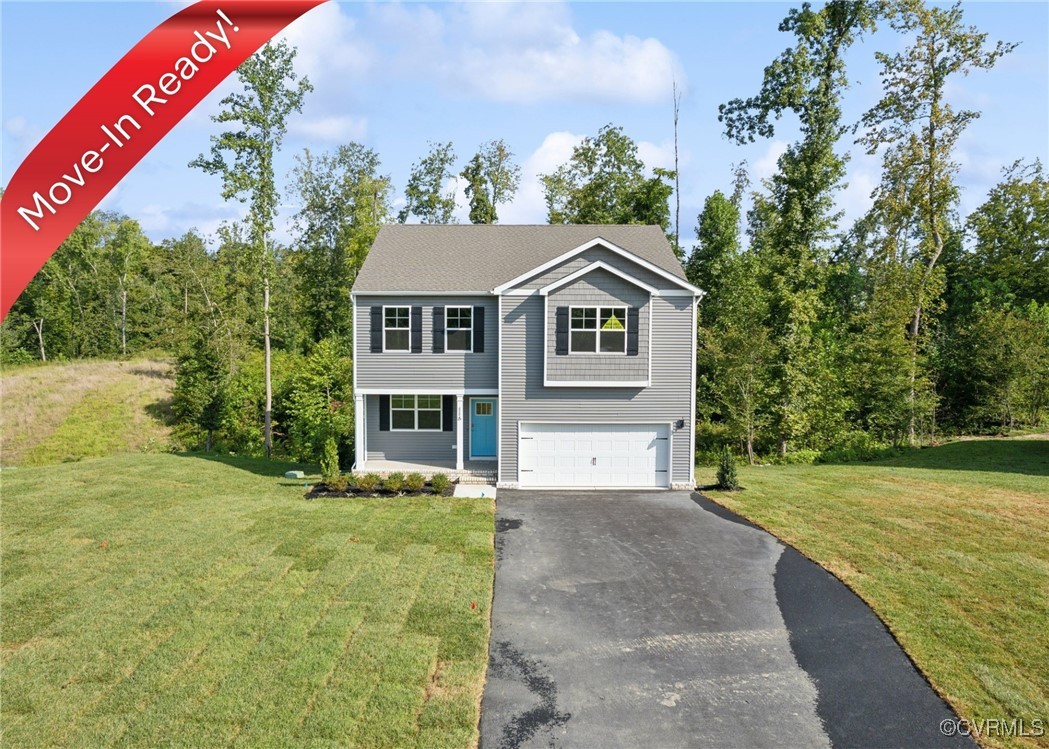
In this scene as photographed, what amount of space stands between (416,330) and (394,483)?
4832mm

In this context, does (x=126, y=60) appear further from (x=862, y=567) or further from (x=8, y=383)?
(x=8, y=383)

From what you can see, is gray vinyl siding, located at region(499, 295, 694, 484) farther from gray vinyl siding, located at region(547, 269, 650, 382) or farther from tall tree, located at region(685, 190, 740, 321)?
tall tree, located at region(685, 190, 740, 321)

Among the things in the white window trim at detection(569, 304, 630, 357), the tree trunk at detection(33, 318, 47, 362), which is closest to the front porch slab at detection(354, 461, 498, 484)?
the white window trim at detection(569, 304, 630, 357)

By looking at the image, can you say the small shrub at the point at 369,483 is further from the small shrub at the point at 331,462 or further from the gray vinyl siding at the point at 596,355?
the gray vinyl siding at the point at 596,355

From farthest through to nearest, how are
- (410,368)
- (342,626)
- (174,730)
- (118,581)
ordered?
(410,368), (118,581), (342,626), (174,730)

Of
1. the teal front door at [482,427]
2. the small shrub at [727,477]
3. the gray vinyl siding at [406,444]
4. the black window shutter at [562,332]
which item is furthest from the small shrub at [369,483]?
the small shrub at [727,477]

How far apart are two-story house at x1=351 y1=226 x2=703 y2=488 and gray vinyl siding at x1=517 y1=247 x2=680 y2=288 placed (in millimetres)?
29

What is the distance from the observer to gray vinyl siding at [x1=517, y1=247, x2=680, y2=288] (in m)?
18.0

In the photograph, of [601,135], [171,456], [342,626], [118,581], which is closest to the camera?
[342,626]

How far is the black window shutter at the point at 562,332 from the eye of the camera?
18.0m

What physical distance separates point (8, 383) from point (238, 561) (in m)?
35.0

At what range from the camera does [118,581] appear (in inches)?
415

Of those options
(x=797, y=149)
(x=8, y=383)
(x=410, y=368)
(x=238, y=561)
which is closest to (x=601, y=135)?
(x=797, y=149)

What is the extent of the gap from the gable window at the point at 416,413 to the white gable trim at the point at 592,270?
201 inches
